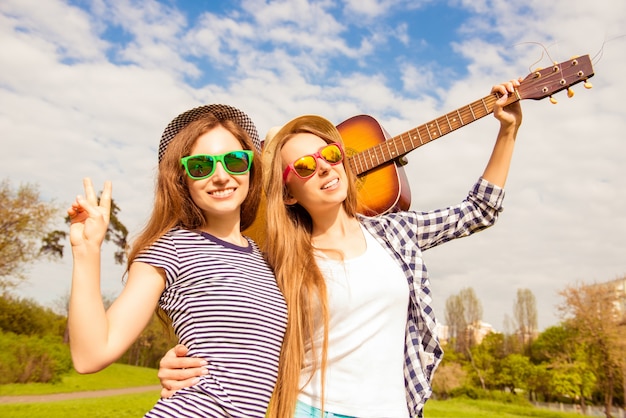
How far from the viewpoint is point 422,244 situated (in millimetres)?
3000

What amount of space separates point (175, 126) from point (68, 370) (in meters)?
29.5

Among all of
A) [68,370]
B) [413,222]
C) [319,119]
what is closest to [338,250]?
[413,222]

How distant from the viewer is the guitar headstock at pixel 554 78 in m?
2.95

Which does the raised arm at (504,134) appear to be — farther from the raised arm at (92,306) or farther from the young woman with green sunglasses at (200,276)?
the raised arm at (92,306)

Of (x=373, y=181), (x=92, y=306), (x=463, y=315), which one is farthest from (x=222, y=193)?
(x=463, y=315)

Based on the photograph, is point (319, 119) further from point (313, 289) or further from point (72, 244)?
point (72, 244)

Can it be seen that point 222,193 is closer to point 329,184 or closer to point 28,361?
point 329,184

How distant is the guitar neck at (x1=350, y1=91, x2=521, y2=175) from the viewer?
3195 mm

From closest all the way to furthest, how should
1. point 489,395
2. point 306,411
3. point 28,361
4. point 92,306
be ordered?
1. point 92,306
2. point 306,411
3. point 28,361
4. point 489,395

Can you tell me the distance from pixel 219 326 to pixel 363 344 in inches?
28.1

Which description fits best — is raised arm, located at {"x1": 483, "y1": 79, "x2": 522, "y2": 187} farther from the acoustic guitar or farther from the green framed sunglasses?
the green framed sunglasses

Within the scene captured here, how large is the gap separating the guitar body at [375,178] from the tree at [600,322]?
90.3ft

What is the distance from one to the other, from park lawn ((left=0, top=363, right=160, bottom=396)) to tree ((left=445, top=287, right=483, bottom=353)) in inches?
1412

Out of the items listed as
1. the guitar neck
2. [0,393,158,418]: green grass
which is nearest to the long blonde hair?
the guitar neck
